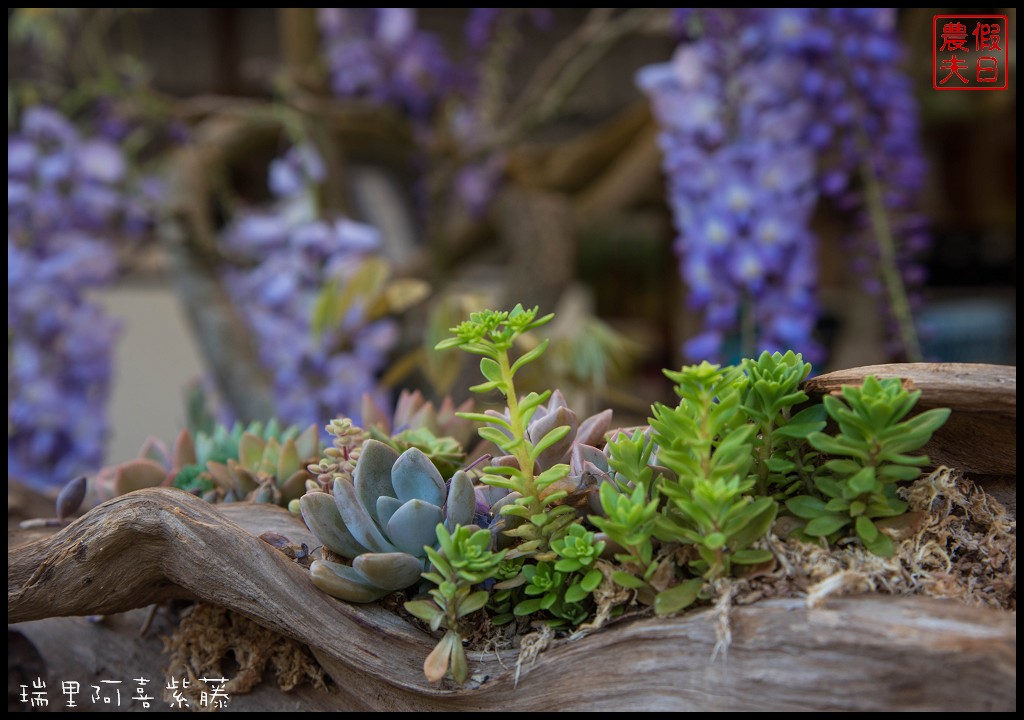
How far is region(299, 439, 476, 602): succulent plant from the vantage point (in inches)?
16.7

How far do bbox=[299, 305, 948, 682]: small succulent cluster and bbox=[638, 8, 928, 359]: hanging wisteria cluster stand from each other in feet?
2.09

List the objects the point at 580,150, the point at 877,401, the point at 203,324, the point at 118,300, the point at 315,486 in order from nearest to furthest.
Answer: the point at 877,401 → the point at 315,486 → the point at 203,324 → the point at 580,150 → the point at 118,300

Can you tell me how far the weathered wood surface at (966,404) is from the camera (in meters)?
0.41

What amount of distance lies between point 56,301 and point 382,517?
1.09 meters

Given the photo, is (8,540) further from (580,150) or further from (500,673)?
(580,150)

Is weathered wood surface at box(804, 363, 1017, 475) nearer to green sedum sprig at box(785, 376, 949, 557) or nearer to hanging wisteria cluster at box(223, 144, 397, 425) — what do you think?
green sedum sprig at box(785, 376, 949, 557)

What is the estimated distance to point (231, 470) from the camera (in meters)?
0.60

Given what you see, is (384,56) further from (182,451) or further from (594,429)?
(594,429)

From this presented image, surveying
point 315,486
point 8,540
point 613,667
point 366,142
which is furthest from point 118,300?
point 613,667

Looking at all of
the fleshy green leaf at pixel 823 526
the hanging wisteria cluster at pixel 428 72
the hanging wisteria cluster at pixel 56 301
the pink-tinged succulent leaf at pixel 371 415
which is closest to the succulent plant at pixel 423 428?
the pink-tinged succulent leaf at pixel 371 415

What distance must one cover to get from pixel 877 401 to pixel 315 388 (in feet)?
3.20

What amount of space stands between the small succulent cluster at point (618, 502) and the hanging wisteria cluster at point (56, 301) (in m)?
1.01

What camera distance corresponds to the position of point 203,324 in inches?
54.4

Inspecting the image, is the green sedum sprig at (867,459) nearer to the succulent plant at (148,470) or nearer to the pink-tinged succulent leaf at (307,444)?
the pink-tinged succulent leaf at (307,444)
